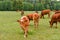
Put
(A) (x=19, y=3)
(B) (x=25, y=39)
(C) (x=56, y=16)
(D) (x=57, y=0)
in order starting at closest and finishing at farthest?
(B) (x=25, y=39) < (C) (x=56, y=16) < (A) (x=19, y=3) < (D) (x=57, y=0)

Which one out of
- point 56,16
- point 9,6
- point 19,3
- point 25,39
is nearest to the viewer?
point 25,39

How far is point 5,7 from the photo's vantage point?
45906 millimetres

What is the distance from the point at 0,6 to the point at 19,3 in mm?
16031

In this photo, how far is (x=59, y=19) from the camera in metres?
16.1

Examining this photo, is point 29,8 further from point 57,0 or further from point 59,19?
point 59,19

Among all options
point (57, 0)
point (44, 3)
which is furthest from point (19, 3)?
point (57, 0)

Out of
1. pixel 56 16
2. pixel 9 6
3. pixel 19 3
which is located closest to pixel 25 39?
pixel 56 16

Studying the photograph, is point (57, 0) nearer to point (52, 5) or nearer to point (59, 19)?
point (52, 5)

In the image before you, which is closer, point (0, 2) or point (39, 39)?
point (39, 39)

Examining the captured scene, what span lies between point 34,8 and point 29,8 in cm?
105

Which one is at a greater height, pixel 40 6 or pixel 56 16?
pixel 56 16

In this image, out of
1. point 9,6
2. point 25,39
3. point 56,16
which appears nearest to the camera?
point 25,39

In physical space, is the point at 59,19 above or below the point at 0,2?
above

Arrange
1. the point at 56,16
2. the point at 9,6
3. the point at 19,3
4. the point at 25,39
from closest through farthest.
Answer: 1. the point at 25,39
2. the point at 56,16
3. the point at 19,3
4. the point at 9,6
